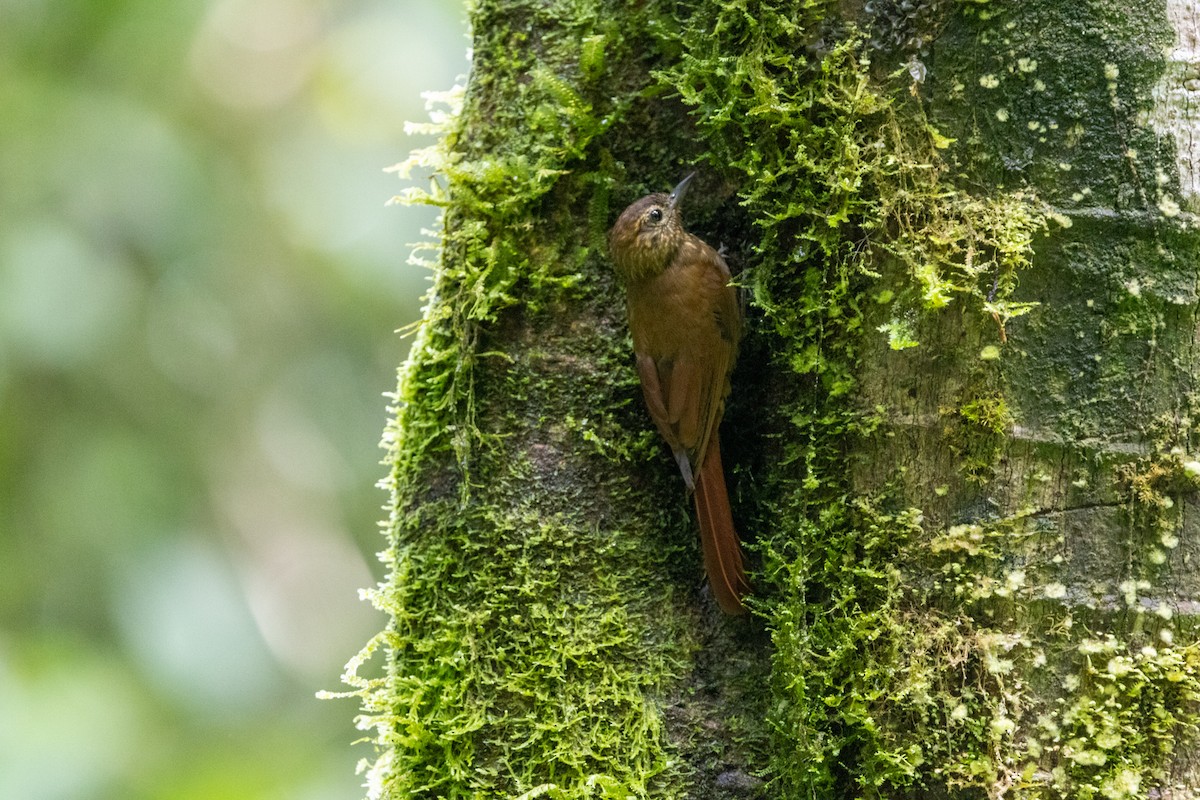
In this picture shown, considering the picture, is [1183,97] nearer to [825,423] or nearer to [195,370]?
[825,423]

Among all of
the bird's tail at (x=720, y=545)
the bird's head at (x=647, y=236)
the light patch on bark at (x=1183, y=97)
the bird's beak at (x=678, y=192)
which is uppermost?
the bird's beak at (x=678, y=192)

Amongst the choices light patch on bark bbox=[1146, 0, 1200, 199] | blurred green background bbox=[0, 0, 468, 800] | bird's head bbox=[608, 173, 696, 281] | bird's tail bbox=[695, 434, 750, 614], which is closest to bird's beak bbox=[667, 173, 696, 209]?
bird's head bbox=[608, 173, 696, 281]

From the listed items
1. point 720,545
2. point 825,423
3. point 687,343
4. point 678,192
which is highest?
point 678,192

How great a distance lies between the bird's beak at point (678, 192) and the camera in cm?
231

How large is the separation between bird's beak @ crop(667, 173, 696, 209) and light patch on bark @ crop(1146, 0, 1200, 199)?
3.28 feet

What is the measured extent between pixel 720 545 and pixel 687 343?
558 mm

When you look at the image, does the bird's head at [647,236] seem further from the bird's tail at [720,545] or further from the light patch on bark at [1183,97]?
the light patch on bark at [1183,97]

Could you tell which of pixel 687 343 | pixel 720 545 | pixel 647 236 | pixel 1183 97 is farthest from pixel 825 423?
pixel 1183 97

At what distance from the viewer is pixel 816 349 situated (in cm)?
198

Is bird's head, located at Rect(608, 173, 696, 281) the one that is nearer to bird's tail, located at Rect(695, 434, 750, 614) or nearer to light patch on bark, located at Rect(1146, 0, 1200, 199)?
bird's tail, located at Rect(695, 434, 750, 614)

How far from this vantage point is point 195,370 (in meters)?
4.39

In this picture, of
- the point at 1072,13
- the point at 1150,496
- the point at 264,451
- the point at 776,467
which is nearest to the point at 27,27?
the point at 264,451

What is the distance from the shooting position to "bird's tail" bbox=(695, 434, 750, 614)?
6.91 ft

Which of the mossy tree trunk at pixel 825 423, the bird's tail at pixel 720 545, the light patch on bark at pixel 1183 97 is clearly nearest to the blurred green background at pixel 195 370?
the mossy tree trunk at pixel 825 423
